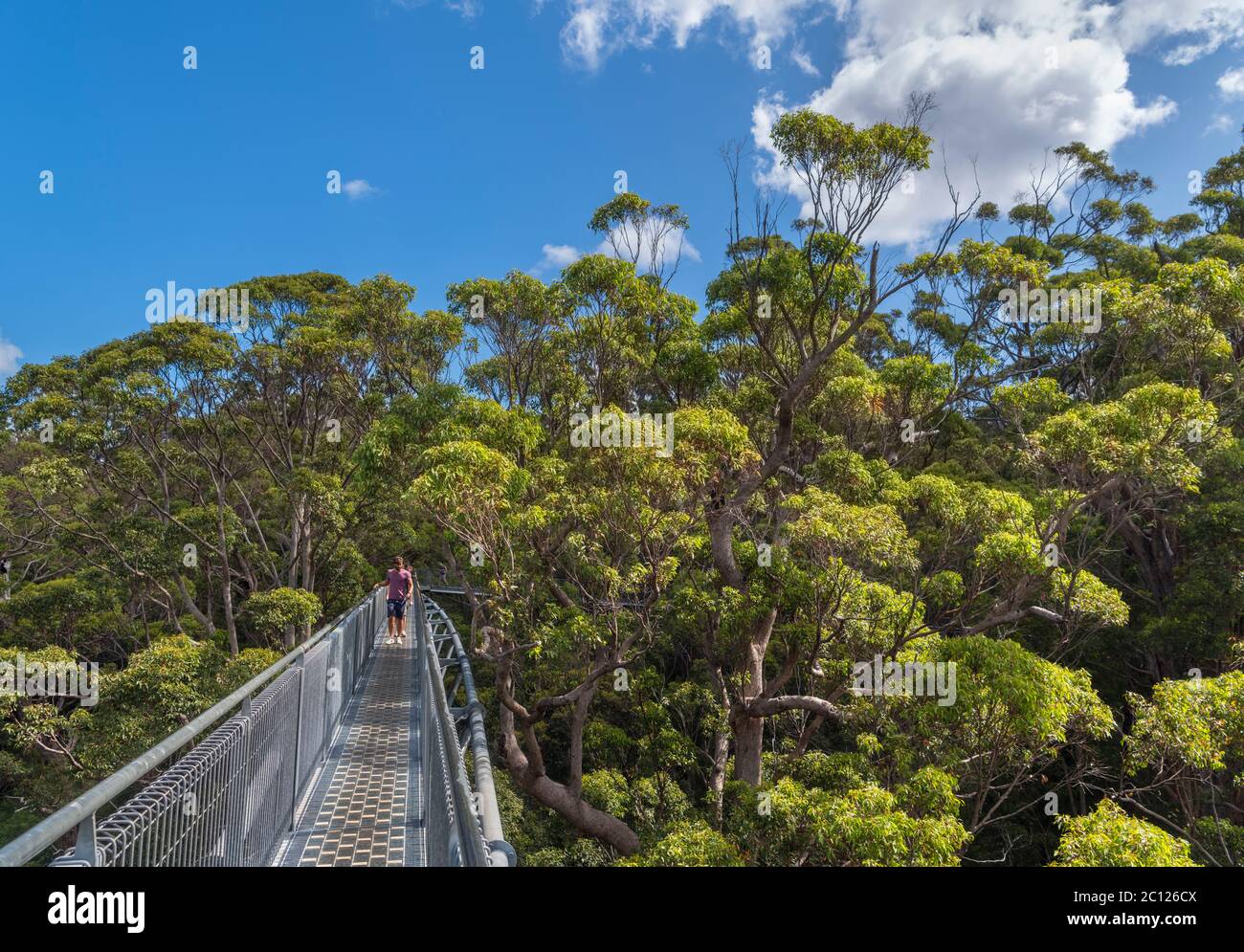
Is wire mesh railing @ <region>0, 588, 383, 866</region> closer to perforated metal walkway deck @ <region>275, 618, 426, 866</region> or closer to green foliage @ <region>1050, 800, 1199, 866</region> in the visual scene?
perforated metal walkway deck @ <region>275, 618, 426, 866</region>

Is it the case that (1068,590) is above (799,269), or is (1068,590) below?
below

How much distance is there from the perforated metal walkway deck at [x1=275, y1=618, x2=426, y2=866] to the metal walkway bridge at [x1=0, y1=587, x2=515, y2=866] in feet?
0.04

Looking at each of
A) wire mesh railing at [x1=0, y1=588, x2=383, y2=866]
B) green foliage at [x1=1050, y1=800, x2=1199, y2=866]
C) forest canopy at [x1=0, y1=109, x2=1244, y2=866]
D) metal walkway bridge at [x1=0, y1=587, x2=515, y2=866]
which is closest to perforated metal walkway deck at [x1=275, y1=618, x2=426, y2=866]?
metal walkway bridge at [x1=0, y1=587, x2=515, y2=866]

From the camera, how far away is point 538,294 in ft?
43.7

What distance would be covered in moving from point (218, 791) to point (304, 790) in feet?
8.42

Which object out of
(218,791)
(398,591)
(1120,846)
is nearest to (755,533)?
(398,591)

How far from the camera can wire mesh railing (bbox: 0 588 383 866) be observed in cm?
206

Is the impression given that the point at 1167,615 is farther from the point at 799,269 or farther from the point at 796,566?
the point at 799,269

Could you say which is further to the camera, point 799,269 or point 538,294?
point 538,294
